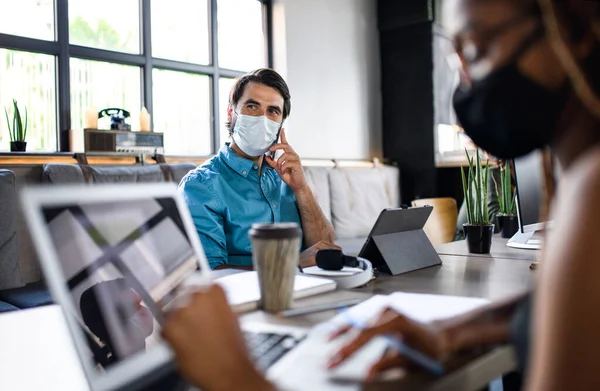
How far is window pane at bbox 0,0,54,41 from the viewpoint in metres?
3.32

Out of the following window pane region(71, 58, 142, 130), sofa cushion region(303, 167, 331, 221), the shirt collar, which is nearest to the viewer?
the shirt collar

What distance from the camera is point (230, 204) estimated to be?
1881 millimetres

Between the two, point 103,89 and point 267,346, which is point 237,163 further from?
point 103,89

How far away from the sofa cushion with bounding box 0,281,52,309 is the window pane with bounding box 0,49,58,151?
3.72 ft

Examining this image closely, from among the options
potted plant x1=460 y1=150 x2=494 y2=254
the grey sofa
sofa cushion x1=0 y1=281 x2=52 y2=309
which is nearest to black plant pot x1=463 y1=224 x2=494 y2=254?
potted plant x1=460 y1=150 x2=494 y2=254

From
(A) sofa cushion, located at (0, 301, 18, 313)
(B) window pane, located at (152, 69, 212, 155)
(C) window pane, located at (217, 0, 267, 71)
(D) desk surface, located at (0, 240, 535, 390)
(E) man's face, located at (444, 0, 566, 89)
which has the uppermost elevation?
(C) window pane, located at (217, 0, 267, 71)

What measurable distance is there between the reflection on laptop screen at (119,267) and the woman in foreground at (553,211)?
0.37 feet

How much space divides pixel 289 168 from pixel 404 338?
4.68ft

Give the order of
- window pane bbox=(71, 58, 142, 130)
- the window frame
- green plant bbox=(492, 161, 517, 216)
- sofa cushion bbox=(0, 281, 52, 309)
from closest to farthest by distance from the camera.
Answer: green plant bbox=(492, 161, 517, 216), sofa cushion bbox=(0, 281, 52, 309), the window frame, window pane bbox=(71, 58, 142, 130)

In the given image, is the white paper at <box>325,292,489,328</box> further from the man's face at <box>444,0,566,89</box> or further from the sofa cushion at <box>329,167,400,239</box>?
the sofa cushion at <box>329,167,400,239</box>

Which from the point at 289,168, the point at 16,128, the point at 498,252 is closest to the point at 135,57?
the point at 16,128

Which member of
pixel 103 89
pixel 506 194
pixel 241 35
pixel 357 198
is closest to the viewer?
pixel 506 194

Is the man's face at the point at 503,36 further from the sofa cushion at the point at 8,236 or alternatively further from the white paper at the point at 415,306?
the sofa cushion at the point at 8,236

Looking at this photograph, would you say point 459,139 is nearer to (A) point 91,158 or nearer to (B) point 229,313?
(A) point 91,158
